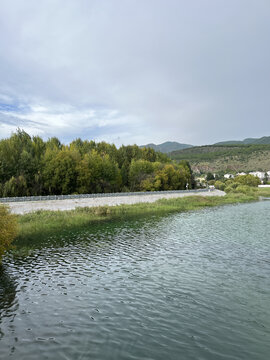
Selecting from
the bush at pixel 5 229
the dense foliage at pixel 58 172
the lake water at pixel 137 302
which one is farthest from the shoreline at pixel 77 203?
the lake water at pixel 137 302

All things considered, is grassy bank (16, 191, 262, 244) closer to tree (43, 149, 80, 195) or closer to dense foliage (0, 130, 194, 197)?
tree (43, 149, 80, 195)

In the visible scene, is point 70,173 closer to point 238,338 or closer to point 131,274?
point 131,274

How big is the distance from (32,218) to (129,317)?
1100 inches

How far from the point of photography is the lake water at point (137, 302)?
9.30m

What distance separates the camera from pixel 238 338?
9695mm

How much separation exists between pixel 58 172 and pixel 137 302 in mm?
49169

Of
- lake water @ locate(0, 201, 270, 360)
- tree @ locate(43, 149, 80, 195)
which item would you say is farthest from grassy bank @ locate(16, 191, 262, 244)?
tree @ locate(43, 149, 80, 195)

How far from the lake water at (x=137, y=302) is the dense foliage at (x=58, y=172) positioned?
114 ft

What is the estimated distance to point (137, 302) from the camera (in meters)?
12.8

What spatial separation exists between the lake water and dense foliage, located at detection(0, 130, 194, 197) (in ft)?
114

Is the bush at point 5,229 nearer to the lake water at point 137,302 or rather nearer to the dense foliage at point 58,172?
the lake water at point 137,302

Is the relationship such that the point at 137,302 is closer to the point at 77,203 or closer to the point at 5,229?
the point at 5,229

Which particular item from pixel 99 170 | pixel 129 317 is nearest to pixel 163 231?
pixel 129 317

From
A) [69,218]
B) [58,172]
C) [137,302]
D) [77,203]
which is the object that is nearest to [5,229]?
[137,302]
